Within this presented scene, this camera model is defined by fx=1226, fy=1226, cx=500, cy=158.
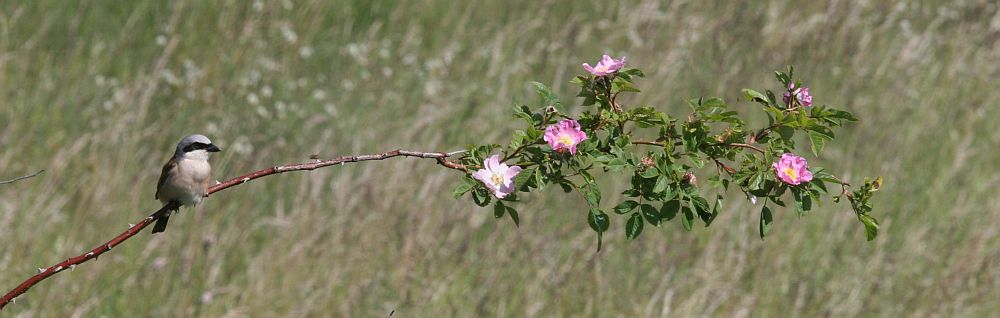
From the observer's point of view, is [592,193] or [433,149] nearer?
[592,193]

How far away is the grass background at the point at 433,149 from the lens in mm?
4980

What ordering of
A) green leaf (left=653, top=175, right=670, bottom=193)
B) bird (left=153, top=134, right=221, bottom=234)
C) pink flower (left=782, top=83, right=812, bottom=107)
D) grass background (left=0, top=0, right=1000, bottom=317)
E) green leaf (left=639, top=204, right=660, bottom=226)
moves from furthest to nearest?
grass background (left=0, top=0, right=1000, bottom=317) → bird (left=153, top=134, right=221, bottom=234) → pink flower (left=782, top=83, right=812, bottom=107) → green leaf (left=639, top=204, right=660, bottom=226) → green leaf (left=653, top=175, right=670, bottom=193)

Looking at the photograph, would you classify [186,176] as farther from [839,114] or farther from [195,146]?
[839,114]

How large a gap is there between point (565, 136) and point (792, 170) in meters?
0.43

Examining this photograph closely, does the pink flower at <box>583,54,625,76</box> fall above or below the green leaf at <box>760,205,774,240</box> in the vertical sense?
above

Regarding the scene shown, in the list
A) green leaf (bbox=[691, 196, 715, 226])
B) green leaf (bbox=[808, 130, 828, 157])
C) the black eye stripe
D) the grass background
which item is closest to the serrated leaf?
green leaf (bbox=[691, 196, 715, 226])

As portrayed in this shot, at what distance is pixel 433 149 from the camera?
5930 millimetres

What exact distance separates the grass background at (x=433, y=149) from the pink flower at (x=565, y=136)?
208cm

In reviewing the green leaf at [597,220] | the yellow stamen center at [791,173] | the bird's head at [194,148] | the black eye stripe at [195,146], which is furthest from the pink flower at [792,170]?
the black eye stripe at [195,146]

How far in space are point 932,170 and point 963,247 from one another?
1022 millimetres

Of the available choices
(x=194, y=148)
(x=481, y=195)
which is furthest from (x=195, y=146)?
(x=481, y=195)

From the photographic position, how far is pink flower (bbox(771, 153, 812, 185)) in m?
2.28

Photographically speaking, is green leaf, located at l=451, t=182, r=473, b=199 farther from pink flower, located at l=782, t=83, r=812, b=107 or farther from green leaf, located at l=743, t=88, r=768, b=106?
pink flower, located at l=782, t=83, r=812, b=107

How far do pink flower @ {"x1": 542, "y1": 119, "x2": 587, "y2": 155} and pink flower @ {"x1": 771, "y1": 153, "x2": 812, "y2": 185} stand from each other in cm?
37
